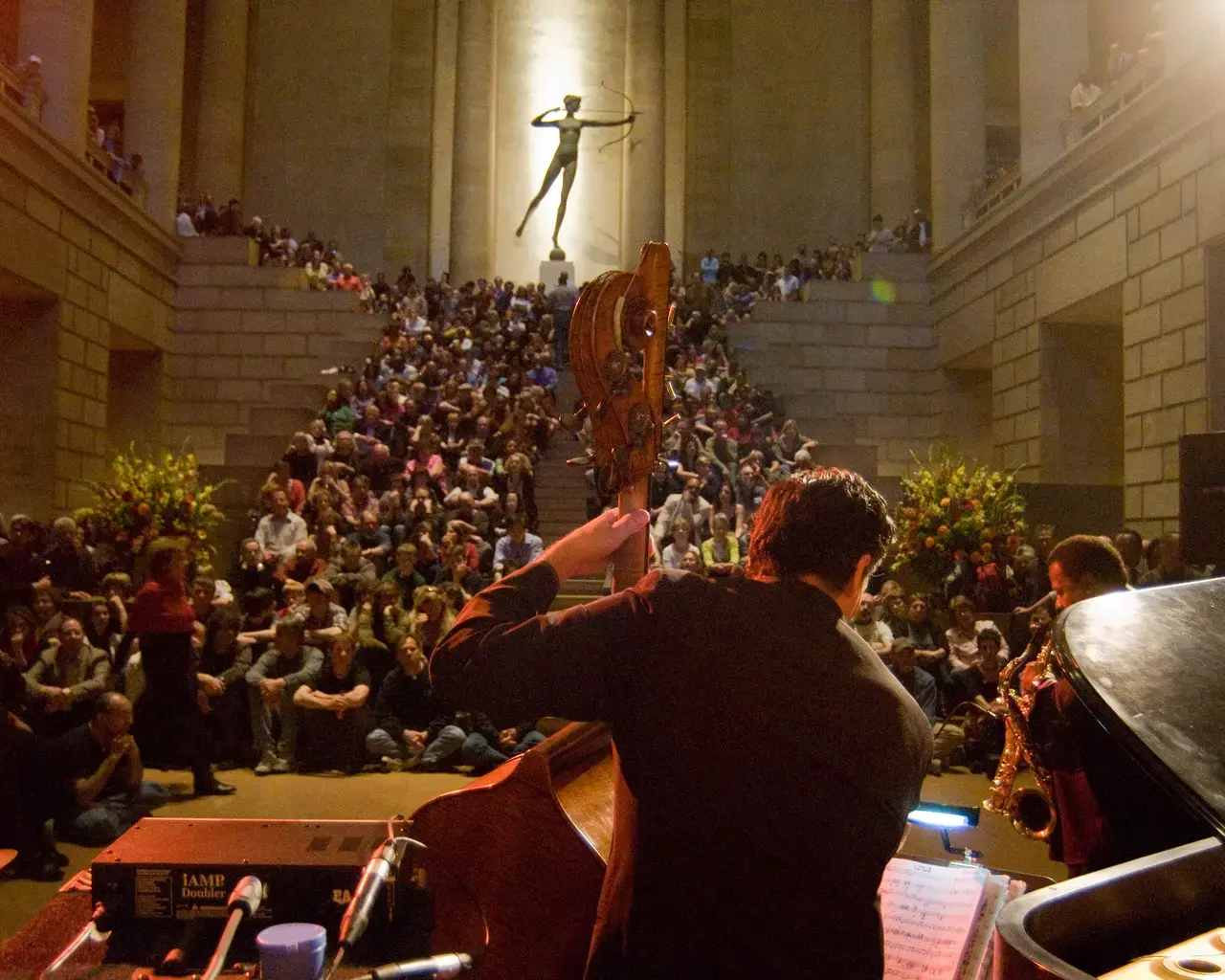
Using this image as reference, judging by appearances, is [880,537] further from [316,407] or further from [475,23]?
[475,23]

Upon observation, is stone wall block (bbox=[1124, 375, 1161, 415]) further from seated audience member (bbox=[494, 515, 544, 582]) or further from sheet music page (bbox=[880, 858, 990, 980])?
sheet music page (bbox=[880, 858, 990, 980])

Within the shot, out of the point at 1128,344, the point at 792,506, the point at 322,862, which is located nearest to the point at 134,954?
the point at 322,862

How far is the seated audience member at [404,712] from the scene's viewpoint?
7902mm

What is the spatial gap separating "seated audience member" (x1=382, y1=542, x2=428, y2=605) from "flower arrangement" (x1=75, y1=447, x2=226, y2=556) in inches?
98.8

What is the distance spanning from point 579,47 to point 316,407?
44.3 ft

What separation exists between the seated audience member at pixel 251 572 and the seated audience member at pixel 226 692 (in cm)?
191

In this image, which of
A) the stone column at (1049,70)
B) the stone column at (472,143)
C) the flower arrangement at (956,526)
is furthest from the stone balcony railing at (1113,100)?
the stone column at (472,143)

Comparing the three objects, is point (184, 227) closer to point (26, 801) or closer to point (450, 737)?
point (450, 737)

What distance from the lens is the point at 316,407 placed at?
16.2 metres

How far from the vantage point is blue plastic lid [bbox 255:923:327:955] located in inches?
65.7

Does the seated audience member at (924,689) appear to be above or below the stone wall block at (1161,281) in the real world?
below

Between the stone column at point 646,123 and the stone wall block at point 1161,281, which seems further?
the stone column at point 646,123

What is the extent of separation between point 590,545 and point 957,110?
17754mm

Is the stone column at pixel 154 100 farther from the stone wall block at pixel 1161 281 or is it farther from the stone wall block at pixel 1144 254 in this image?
the stone wall block at pixel 1161 281
